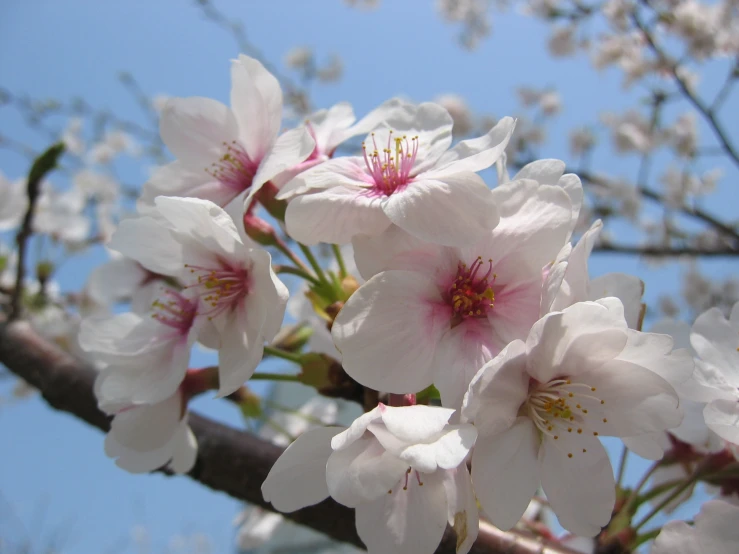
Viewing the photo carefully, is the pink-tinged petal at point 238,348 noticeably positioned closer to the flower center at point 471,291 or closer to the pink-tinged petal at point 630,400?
the flower center at point 471,291

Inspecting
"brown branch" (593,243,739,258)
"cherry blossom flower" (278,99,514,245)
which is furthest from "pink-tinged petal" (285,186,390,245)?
"brown branch" (593,243,739,258)

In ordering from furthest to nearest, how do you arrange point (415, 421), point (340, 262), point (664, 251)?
point (664, 251) → point (340, 262) → point (415, 421)

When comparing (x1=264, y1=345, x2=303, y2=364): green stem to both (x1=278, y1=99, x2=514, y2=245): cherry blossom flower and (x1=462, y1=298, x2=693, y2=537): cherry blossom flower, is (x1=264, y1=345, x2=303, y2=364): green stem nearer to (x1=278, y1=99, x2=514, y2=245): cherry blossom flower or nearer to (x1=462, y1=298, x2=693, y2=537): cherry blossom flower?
(x1=278, y1=99, x2=514, y2=245): cherry blossom flower

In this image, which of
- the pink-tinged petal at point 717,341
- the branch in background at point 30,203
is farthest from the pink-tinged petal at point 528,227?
the branch in background at point 30,203

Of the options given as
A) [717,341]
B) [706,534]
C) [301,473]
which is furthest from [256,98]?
[706,534]

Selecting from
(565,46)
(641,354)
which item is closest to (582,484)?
(641,354)

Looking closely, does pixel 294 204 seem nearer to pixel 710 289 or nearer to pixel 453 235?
pixel 453 235

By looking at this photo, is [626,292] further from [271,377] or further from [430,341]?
[271,377]
